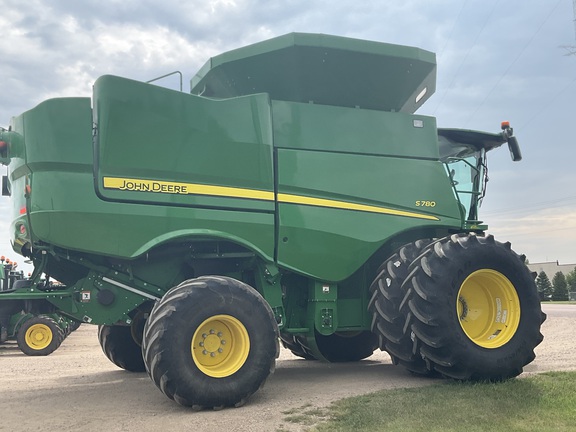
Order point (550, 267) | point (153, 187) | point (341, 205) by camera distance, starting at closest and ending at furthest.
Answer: point (153, 187) < point (341, 205) < point (550, 267)

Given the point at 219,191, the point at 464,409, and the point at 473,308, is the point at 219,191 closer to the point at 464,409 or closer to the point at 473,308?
the point at 464,409

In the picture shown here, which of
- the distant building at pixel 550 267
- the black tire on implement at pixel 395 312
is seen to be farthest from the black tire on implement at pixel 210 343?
the distant building at pixel 550 267

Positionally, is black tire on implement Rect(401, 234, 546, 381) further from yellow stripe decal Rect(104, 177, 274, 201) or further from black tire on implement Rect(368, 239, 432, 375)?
yellow stripe decal Rect(104, 177, 274, 201)

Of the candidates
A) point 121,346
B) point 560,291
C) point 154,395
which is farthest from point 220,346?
point 560,291

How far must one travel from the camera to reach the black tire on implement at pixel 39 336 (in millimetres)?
13195

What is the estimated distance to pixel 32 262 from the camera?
6176mm

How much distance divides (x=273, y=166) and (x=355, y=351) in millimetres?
3816

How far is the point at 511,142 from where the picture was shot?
25.8 ft

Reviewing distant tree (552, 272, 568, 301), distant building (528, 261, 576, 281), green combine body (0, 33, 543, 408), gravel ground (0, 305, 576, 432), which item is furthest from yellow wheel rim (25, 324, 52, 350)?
distant building (528, 261, 576, 281)

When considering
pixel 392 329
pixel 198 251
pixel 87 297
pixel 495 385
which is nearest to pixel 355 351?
pixel 392 329

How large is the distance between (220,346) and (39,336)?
9.71m

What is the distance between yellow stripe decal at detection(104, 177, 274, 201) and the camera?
18.7 feet

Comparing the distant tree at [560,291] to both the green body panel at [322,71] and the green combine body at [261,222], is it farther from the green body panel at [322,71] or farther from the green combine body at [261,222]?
the green body panel at [322,71]

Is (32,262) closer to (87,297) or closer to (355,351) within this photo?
(87,297)
